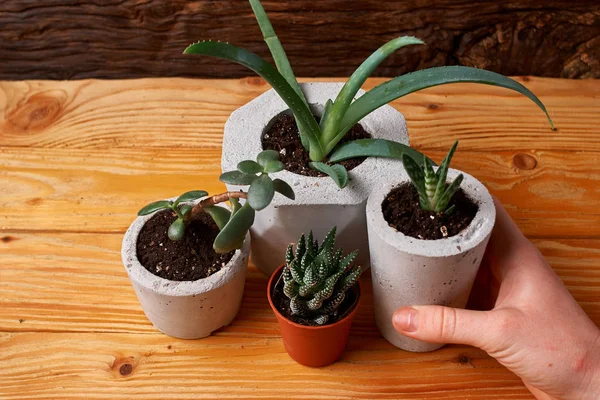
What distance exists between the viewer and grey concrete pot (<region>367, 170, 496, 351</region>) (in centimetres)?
88

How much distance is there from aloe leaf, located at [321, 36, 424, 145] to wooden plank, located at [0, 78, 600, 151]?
302 millimetres

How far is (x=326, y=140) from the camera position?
1.03m

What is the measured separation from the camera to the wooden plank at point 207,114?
4.21 feet

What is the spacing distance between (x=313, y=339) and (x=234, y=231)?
0.18 metres

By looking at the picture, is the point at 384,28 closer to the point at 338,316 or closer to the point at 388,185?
the point at 388,185

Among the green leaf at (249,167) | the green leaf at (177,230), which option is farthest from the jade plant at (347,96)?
the green leaf at (177,230)

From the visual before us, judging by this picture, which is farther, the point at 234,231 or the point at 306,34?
the point at 306,34

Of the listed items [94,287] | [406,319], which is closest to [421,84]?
[406,319]

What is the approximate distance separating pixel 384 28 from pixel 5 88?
2.50ft

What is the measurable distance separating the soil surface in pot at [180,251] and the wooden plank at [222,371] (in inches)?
5.0

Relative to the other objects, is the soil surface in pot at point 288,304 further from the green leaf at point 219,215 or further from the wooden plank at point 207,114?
the wooden plank at point 207,114

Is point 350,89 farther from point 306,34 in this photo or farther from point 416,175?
point 306,34

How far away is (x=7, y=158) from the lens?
49.4 inches

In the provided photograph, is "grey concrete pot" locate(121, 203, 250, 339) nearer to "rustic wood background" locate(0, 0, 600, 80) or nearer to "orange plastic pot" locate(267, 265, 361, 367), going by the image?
"orange plastic pot" locate(267, 265, 361, 367)
